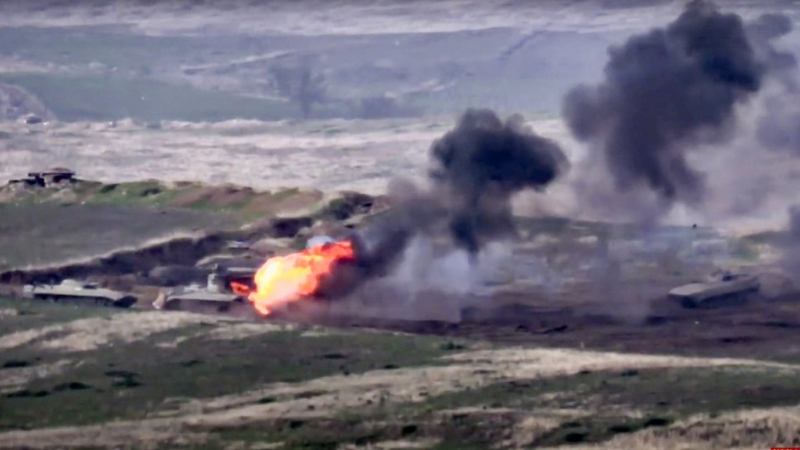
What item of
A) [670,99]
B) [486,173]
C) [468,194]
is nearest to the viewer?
[468,194]

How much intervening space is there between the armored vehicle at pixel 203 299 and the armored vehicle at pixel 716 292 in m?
18.4

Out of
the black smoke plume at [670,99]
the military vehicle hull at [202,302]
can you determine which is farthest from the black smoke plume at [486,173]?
the military vehicle hull at [202,302]

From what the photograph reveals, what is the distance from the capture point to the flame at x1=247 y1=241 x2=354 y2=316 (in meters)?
75.9

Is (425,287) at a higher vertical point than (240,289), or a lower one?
lower

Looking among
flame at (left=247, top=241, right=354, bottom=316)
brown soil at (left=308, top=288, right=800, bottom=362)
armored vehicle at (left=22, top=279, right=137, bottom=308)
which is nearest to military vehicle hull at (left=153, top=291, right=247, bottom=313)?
flame at (left=247, top=241, right=354, bottom=316)

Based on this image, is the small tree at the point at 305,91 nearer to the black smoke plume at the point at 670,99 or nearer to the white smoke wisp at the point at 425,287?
the black smoke plume at the point at 670,99

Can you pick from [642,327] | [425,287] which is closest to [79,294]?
[425,287]

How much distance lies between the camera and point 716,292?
76.2 meters

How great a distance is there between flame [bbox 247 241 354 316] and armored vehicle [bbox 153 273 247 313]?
1016mm

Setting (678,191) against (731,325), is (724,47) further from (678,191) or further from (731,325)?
(731,325)

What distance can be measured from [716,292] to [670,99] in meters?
9.86

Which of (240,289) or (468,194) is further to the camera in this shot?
(468,194)

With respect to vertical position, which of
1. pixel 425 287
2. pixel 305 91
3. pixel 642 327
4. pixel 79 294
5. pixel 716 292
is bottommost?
pixel 642 327

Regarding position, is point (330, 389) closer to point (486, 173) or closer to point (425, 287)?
point (425, 287)
